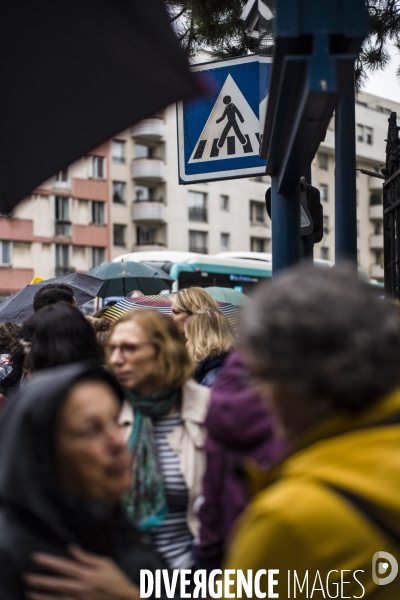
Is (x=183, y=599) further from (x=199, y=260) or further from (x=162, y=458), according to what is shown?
(x=199, y=260)

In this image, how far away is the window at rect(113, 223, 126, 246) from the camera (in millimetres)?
53969

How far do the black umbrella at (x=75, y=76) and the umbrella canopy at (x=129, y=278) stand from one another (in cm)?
1296

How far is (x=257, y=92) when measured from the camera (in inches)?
208

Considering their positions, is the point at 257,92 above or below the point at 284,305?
above

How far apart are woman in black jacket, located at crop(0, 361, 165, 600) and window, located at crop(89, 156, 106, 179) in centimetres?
5089

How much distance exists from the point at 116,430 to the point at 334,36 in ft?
4.69

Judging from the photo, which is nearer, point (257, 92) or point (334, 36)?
point (334, 36)

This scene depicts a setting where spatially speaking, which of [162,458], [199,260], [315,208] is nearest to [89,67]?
[162,458]

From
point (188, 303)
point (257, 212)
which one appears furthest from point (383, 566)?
point (257, 212)

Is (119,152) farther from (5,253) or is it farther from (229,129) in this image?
(229,129)

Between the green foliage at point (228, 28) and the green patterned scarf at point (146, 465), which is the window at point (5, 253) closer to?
the green foliage at point (228, 28)

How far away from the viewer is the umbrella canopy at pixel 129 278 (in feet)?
56.9

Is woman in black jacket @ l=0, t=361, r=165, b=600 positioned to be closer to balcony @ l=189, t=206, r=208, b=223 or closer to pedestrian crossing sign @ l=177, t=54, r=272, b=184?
pedestrian crossing sign @ l=177, t=54, r=272, b=184

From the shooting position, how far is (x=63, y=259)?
51.2 m
